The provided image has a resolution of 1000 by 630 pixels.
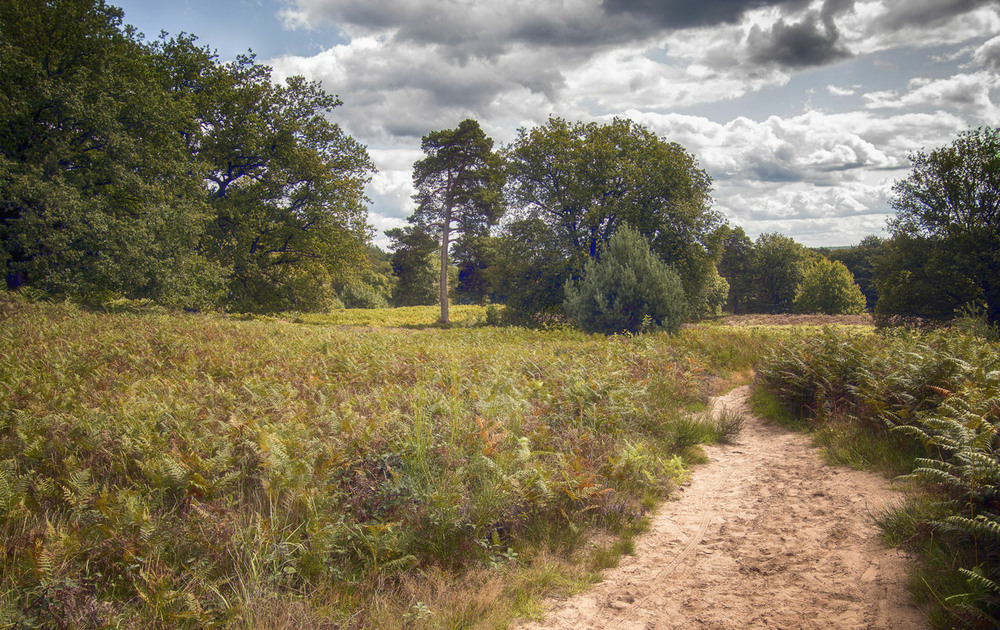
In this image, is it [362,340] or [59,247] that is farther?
[59,247]

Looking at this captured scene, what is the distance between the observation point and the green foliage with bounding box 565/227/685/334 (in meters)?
20.8

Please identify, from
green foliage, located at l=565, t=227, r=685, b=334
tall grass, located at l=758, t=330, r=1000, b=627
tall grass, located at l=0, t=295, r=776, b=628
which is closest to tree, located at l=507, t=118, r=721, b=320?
green foliage, located at l=565, t=227, r=685, b=334

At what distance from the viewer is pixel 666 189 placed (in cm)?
2941

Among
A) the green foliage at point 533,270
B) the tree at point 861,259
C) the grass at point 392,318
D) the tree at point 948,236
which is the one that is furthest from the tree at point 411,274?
the tree at point 861,259

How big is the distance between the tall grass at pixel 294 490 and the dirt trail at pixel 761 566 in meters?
0.39

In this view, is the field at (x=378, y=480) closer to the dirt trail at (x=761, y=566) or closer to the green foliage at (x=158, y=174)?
the dirt trail at (x=761, y=566)

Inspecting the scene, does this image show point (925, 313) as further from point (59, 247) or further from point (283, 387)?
point (59, 247)

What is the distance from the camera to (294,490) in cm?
412

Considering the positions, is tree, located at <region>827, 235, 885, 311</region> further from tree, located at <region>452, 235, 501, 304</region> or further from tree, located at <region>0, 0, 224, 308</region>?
tree, located at <region>0, 0, 224, 308</region>

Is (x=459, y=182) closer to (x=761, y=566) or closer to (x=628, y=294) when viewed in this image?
(x=628, y=294)

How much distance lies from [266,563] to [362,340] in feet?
33.1

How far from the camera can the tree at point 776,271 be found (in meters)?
67.9

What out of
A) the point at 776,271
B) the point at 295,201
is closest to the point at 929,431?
the point at 295,201

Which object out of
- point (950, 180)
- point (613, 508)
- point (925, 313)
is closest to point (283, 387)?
point (613, 508)
